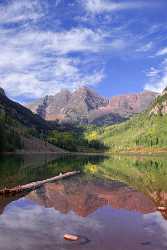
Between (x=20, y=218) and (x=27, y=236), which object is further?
(x=20, y=218)

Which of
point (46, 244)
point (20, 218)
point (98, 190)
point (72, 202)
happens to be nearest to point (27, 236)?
point (46, 244)

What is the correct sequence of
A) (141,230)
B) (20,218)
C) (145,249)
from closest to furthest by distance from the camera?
(145,249) < (141,230) < (20,218)

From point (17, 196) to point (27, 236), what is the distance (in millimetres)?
28678

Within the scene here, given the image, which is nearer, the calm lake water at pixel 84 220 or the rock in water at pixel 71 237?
the calm lake water at pixel 84 220

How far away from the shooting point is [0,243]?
34.0m

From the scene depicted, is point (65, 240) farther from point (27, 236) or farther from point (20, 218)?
point (20, 218)

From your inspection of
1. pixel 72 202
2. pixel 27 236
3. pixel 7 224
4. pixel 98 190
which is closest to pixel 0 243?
pixel 27 236

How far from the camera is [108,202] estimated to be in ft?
213

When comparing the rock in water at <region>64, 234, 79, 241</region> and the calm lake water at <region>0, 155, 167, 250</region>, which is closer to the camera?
the calm lake water at <region>0, 155, 167, 250</region>

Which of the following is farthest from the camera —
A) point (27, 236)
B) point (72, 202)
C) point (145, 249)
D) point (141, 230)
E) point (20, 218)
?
point (72, 202)

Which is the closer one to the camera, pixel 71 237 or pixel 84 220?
pixel 71 237

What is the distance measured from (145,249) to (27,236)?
35.6ft

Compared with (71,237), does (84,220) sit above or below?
below

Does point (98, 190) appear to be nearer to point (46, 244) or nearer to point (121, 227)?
point (121, 227)
